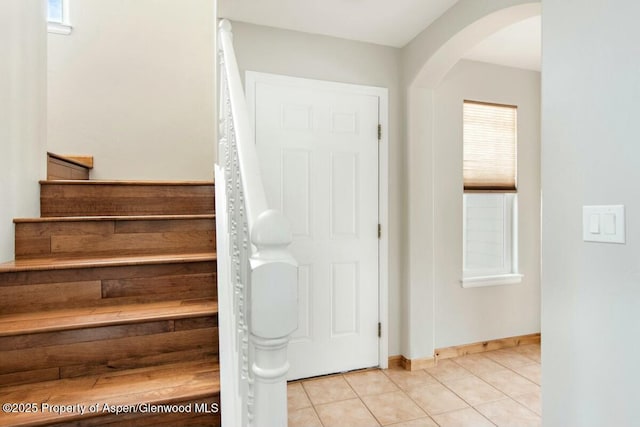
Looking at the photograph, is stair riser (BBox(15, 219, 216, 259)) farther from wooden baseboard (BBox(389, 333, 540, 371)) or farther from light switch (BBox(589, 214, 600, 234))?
wooden baseboard (BBox(389, 333, 540, 371))

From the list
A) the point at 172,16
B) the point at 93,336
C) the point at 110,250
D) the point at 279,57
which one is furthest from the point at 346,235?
the point at 172,16

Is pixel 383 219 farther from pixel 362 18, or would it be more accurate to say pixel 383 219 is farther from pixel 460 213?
pixel 362 18

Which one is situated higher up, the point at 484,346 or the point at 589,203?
the point at 589,203

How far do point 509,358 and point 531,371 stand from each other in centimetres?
24

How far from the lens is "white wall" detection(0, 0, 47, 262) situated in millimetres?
1589

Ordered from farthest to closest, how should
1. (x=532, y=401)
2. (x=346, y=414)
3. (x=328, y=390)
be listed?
(x=328, y=390) → (x=532, y=401) → (x=346, y=414)

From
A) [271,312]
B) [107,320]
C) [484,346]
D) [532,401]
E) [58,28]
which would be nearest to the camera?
[271,312]

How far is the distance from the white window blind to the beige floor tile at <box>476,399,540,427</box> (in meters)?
1.63

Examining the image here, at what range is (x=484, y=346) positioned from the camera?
301 centimetres

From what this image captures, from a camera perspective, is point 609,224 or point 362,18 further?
point 362,18

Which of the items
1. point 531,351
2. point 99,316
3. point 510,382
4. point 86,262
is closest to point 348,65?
point 86,262

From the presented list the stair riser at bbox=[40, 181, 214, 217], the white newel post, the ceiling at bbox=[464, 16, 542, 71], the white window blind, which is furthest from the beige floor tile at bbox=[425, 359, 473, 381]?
the ceiling at bbox=[464, 16, 542, 71]

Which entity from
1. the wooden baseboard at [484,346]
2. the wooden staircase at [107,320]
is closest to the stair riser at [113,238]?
the wooden staircase at [107,320]

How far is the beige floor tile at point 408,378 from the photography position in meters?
2.44
